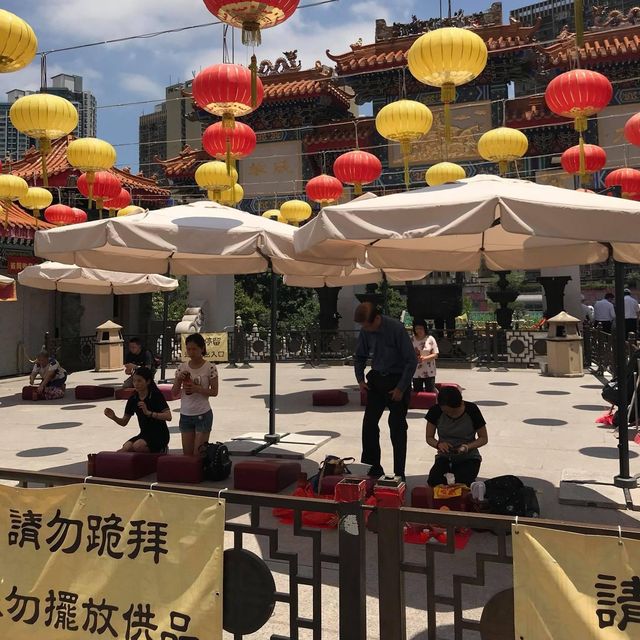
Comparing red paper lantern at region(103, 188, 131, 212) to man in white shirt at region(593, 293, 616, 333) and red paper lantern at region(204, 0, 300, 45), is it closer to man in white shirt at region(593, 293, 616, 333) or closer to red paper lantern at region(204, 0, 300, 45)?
red paper lantern at region(204, 0, 300, 45)

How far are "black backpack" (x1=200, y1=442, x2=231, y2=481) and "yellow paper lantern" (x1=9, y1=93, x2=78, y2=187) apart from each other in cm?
498

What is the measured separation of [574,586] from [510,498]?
220cm

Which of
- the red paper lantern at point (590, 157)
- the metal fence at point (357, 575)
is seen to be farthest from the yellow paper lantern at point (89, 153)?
the red paper lantern at point (590, 157)

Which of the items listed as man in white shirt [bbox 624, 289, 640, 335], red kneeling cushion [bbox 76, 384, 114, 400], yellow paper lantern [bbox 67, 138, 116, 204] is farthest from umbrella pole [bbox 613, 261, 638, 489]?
red kneeling cushion [bbox 76, 384, 114, 400]

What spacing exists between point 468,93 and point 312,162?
7.44 metres

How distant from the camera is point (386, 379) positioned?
5.77 m

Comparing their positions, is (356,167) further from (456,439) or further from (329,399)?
(456,439)

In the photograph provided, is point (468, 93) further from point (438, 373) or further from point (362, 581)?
point (362, 581)

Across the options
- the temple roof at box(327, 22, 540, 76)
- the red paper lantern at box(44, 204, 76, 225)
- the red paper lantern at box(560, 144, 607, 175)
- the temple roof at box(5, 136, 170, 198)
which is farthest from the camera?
the temple roof at box(5, 136, 170, 198)

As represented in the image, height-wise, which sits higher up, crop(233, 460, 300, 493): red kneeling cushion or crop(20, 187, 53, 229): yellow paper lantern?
crop(20, 187, 53, 229): yellow paper lantern

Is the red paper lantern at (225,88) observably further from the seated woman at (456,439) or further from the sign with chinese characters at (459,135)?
the sign with chinese characters at (459,135)

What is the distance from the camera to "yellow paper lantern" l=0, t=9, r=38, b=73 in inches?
210

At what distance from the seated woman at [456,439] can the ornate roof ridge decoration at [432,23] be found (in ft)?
74.8

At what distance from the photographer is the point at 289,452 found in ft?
23.9
